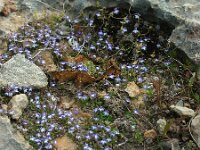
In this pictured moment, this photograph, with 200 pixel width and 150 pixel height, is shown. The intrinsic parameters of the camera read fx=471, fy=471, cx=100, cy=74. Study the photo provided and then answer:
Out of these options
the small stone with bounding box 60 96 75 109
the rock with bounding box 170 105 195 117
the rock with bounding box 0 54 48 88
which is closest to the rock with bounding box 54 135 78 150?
the small stone with bounding box 60 96 75 109

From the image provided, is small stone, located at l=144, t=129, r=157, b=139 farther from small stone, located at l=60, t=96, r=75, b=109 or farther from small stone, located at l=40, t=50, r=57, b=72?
small stone, located at l=40, t=50, r=57, b=72

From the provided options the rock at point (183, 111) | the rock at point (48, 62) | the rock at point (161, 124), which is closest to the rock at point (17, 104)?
the rock at point (48, 62)

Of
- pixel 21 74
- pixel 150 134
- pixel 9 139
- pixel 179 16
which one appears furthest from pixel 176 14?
pixel 9 139

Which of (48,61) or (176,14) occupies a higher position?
(176,14)

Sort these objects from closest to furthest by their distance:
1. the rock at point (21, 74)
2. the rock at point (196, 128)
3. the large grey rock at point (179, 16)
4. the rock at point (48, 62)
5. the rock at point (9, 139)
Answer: the rock at point (9, 139) < the rock at point (196, 128) < the rock at point (21, 74) < the large grey rock at point (179, 16) < the rock at point (48, 62)

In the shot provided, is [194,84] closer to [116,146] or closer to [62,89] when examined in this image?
[116,146]

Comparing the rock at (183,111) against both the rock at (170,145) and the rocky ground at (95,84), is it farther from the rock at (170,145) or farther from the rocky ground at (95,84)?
the rock at (170,145)

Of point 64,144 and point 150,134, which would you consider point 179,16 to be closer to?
point 150,134
